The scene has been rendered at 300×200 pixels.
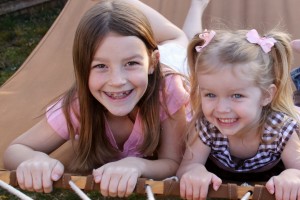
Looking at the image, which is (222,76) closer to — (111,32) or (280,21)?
(111,32)

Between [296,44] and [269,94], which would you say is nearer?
[269,94]

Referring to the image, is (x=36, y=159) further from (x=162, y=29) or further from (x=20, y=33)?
(x=20, y=33)

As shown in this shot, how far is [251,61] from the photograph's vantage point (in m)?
1.43

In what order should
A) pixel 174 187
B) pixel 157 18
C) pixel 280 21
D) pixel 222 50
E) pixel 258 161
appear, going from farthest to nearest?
pixel 280 21 → pixel 157 18 → pixel 258 161 → pixel 222 50 → pixel 174 187

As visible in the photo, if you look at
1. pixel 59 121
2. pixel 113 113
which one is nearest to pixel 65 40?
pixel 59 121

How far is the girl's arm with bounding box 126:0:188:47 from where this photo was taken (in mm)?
2266

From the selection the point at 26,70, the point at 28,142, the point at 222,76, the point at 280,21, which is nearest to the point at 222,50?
the point at 222,76

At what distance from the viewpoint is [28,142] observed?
5.42 ft

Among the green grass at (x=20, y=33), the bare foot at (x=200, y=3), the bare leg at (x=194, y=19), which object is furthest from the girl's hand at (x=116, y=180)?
the green grass at (x=20, y=33)

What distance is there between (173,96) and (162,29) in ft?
2.14

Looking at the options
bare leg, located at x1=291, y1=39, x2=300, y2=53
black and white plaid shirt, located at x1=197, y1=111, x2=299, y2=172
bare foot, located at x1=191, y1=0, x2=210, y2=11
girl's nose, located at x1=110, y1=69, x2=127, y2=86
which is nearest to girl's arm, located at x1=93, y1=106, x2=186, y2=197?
black and white plaid shirt, located at x1=197, y1=111, x2=299, y2=172

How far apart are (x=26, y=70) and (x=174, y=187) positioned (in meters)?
1.36

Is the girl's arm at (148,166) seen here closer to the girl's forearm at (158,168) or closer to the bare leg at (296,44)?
the girl's forearm at (158,168)

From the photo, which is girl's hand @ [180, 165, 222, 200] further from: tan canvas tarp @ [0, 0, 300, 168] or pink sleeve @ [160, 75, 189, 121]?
tan canvas tarp @ [0, 0, 300, 168]
